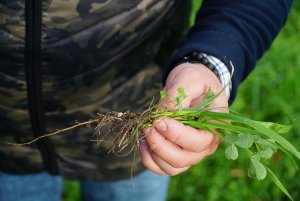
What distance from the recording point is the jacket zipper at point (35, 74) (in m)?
1.03

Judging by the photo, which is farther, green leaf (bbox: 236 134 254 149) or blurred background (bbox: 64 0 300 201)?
blurred background (bbox: 64 0 300 201)

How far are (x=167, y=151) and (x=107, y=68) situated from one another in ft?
Result: 1.11

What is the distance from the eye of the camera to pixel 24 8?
1025mm

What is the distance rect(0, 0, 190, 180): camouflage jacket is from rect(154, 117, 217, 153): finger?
29 cm

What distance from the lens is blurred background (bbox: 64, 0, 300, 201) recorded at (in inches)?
83.0

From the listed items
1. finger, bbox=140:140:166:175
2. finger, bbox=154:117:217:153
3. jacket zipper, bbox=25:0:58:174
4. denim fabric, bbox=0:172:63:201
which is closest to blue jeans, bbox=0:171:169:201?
denim fabric, bbox=0:172:63:201

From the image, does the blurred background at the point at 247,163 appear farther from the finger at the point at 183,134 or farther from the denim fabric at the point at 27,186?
the finger at the point at 183,134

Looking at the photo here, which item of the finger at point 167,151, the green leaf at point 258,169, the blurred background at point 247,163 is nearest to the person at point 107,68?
the finger at point 167,151

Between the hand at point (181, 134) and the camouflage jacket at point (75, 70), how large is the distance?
190 mm

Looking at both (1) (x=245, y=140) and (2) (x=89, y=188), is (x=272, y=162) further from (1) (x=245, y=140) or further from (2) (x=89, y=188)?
(1) (x=245, y=140)

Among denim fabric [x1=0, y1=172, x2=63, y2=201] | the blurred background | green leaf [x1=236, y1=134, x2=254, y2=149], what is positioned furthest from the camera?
the blurred background

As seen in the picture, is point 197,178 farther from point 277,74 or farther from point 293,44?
point 293,44

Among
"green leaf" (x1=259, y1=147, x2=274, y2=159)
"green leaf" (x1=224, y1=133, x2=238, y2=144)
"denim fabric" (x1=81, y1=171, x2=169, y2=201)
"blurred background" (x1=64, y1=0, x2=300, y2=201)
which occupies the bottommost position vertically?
"blurred background" (x1=64, y1=0, x2=300, y2=201)

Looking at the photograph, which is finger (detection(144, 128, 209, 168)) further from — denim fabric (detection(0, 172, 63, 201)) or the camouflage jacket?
denim fabric (detection(0, 172, 63, 201))
